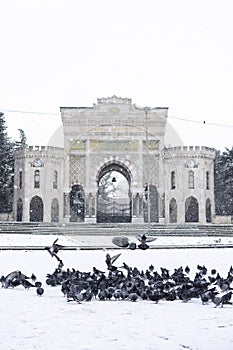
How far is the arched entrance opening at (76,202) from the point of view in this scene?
3944 centimetres

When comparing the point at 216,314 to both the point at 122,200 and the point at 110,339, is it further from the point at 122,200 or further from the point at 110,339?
the point at 122,200

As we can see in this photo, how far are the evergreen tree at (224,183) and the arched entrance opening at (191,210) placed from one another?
474cm

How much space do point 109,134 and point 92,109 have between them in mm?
2354

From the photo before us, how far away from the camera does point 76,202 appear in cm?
3991

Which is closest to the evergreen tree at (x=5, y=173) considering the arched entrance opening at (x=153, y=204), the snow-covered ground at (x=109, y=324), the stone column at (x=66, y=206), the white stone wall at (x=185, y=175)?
the stone column at (x=66, y=206)

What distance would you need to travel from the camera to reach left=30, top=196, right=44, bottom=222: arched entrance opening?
3816cm

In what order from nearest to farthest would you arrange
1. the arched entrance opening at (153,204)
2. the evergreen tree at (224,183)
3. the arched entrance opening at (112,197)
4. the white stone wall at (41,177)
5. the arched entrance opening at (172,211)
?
the white stone wall at (41,177) → the arched entrance opening at (172,211) → the arched entrance opening at (153,204) → the arched entrance opening at (112,197) → the evergreen tree at (224,183)

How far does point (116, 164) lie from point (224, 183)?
32.3 ft

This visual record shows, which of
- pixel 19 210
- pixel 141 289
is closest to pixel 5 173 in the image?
pixel 19 210

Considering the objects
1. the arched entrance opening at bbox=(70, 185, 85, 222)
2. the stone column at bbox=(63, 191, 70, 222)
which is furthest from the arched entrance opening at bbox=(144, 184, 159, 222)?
the stone column at bbox=(63, 191, 70, 222)

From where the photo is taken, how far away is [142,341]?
437 cm

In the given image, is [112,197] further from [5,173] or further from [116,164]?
[5,173]

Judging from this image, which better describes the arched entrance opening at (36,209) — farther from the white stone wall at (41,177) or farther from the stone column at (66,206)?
the stone column at (66,206)

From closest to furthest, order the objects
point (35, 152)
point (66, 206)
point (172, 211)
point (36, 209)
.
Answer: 1. point (35, 152)
2. point (172, 211)
3. point (66, 206)
4. point (36, 209)
